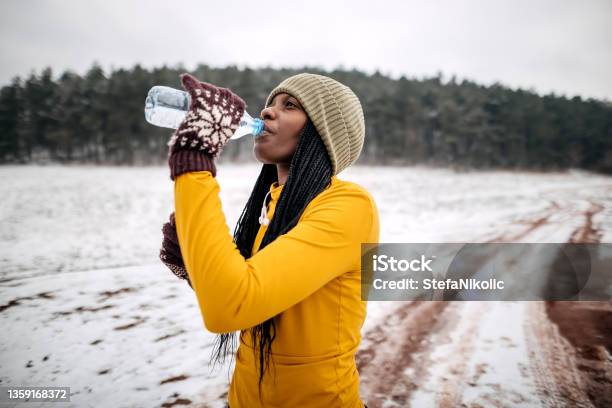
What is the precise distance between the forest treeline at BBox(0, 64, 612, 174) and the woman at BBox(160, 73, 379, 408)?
3704cm

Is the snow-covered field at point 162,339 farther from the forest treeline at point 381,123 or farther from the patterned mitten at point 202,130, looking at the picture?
the forest treeline at point 381,123

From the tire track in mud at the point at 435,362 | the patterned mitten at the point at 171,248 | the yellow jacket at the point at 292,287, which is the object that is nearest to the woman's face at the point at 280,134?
the yellow jacket at the point at 292,287

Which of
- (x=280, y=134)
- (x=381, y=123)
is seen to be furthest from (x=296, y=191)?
(x=381, y=123)

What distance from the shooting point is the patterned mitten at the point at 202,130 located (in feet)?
3.08

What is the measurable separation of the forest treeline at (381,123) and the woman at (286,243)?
1458 inches

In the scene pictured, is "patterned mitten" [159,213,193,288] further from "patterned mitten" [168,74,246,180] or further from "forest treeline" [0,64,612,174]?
"forest treeline" [0,64,612,174]

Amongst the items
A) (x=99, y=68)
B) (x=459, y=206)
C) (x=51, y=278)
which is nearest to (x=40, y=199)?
(x=51, y=278)

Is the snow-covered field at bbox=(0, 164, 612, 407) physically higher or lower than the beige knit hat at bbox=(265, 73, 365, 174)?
lower

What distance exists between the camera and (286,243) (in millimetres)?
972

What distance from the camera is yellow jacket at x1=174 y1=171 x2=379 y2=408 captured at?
855mm

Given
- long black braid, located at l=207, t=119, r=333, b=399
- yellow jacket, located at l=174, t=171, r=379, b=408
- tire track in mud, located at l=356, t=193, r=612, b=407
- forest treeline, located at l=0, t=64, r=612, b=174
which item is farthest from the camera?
forest treeline, located at l=0, t=64, r=612, b=174

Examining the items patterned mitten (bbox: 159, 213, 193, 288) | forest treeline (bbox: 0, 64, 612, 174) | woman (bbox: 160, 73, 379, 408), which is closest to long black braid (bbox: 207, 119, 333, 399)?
woman (bbox: 160, 73, 379, 408)

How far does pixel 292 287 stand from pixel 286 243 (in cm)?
13

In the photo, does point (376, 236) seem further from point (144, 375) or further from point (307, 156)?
point (144, 375)
